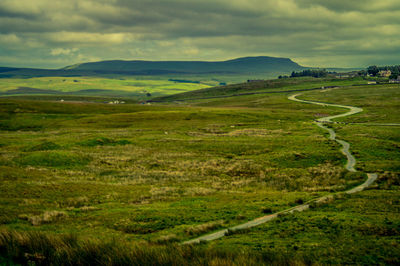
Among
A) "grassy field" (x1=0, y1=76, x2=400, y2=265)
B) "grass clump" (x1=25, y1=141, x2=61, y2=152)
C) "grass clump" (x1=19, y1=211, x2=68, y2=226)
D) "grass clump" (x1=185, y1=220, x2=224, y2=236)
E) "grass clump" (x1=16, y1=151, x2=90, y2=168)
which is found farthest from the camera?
"grass clump" (x1=25, y1=141, x2=61, y2=152)

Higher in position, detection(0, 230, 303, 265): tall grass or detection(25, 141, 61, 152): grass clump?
detection(0, 230, 303, 265): tall grass

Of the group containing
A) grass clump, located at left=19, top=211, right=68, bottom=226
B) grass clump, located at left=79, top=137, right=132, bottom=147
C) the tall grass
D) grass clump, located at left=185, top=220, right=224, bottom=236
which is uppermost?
the tall grass

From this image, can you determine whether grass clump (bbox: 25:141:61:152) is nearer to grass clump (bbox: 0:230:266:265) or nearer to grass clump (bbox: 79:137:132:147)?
grass clump (bbox: 79:137:132:147)

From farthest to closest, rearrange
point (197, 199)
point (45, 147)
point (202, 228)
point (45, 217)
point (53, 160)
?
point (45, 147) < point (53, 160) < point (197, 199) < point (45, 217) < point (202, 228)

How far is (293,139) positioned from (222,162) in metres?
26.2

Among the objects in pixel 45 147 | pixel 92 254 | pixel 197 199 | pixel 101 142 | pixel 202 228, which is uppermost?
pixel 92 254

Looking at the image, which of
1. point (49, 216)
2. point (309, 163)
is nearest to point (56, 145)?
point (49, 216)

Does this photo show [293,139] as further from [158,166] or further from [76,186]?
[76,186]

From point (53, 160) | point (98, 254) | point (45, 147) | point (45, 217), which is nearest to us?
point (98, 254)

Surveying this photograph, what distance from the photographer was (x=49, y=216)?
21.1 m

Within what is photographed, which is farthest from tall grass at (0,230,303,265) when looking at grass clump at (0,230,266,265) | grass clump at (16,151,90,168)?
grass clump at (16,151,90,168)

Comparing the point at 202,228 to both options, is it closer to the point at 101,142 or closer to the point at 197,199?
the point at 197,199

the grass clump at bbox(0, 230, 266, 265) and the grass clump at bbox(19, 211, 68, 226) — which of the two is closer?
the grass clump at bbox(0, 230, 266, 265)

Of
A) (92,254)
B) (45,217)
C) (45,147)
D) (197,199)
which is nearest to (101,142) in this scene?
(45,147)
